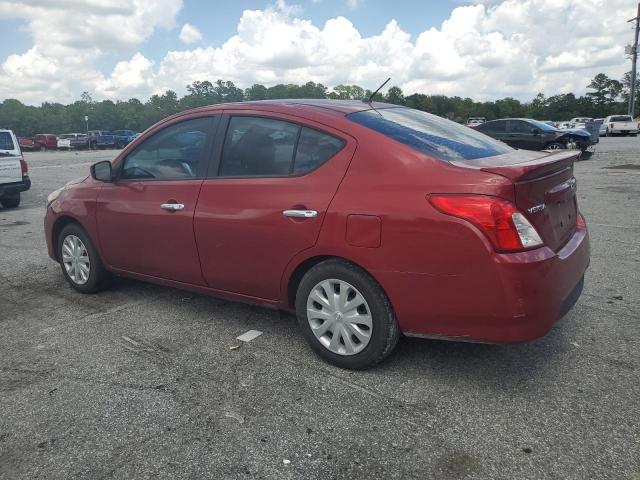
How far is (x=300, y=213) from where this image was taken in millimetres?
3328

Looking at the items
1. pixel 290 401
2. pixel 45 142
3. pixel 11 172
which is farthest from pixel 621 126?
pixel 45 142

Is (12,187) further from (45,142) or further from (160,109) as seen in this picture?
(160,109)

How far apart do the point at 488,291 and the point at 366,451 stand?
39.0 inches

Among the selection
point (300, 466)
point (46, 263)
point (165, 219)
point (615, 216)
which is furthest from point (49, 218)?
point (615, 216)

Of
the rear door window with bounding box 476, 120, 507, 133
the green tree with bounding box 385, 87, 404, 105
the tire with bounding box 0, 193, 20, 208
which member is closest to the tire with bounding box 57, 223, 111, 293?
the green tree with bounding box 385, 87, 404, 105

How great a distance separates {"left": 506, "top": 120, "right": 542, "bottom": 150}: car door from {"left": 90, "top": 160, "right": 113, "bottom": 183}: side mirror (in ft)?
55.3

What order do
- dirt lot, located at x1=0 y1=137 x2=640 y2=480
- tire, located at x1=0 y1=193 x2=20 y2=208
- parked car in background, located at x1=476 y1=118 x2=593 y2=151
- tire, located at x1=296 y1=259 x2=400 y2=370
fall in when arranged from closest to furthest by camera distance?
dirt lot, located at x1=0 y1=137 x2=640 y2=480 < tire, located at x1=296 y1=259 x2=400 y2=370 < tire, located at x1=0 y1=193 x2=20 y2=208 < parked car in background, located at x1=476 y1=118 x2=593 y2=151

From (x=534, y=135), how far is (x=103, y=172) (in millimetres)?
17249

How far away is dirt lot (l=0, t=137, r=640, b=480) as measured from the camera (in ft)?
8.07

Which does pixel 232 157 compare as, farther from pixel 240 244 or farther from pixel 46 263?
pixel 46 263

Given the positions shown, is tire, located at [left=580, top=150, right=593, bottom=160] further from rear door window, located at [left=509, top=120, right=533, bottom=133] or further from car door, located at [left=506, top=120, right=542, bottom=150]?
rear door window, located at [left=509, top=120, right=533, bottom=133]

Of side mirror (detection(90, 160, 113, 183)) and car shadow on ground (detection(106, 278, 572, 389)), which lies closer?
car shadow on ground (detection(106, 278, 572, 389))

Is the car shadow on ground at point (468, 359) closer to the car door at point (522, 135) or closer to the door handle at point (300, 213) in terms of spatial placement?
the door handle at point (300, 213)

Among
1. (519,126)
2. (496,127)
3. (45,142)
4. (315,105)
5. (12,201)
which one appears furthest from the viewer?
(45,142)
